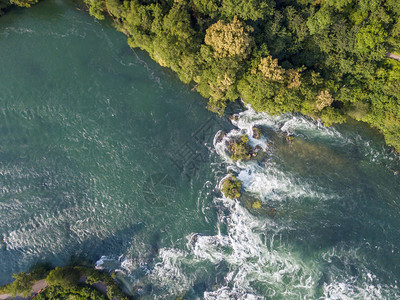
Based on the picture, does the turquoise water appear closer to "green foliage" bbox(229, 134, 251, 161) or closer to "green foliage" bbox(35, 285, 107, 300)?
"green foliage" bbox(229, 134, 251, 161)

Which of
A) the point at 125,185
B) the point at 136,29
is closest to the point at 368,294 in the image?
the point at 125,185

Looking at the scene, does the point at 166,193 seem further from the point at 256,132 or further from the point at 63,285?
the point at 63,285

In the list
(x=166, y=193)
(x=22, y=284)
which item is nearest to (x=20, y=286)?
(x=22, y=284)

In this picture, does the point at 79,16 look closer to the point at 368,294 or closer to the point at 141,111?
the point at 141,111

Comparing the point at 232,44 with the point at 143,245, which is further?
the point at 143,245

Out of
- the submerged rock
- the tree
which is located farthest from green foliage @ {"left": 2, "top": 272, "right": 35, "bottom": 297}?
the tree

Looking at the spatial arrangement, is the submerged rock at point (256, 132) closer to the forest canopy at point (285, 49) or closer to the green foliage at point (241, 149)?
the green foliage at point (241, 149)
